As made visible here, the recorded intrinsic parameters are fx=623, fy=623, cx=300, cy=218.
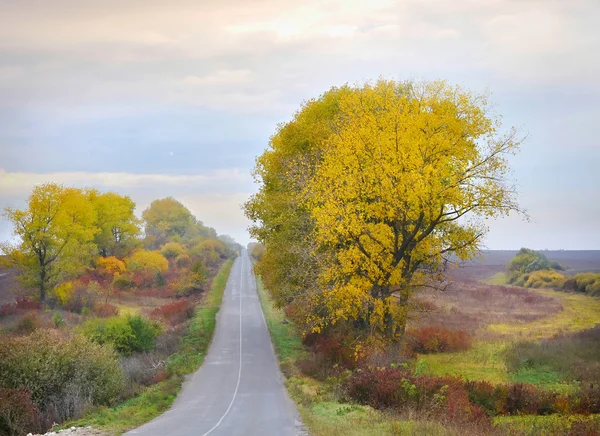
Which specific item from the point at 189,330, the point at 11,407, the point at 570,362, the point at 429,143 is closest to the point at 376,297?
the point at 429,143

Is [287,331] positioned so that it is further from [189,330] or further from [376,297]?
[376,297]

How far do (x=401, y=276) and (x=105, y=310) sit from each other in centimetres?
4077

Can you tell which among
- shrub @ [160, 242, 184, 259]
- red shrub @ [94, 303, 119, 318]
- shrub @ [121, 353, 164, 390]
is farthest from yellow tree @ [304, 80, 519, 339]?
shrub @ [160, 242, 184, 259]

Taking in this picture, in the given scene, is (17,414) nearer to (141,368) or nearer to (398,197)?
(141,368)

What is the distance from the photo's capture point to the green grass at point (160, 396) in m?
22.6

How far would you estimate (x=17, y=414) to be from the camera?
24.3 m

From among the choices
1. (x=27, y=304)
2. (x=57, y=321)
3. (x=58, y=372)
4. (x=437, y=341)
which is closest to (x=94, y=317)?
(x=57, y=321)

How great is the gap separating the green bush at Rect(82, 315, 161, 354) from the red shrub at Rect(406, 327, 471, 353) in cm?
1741

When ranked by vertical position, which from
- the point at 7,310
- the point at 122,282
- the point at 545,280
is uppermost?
the point at 122,282

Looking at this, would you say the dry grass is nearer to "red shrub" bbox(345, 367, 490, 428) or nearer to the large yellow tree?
the large yellow tree

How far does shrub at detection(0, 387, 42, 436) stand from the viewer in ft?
78.6

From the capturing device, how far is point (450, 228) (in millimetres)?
31000

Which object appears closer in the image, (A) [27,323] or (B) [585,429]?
(B) [585,429]

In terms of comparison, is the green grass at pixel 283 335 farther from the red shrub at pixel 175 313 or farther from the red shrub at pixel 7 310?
the red shrub at pixel 7 310
